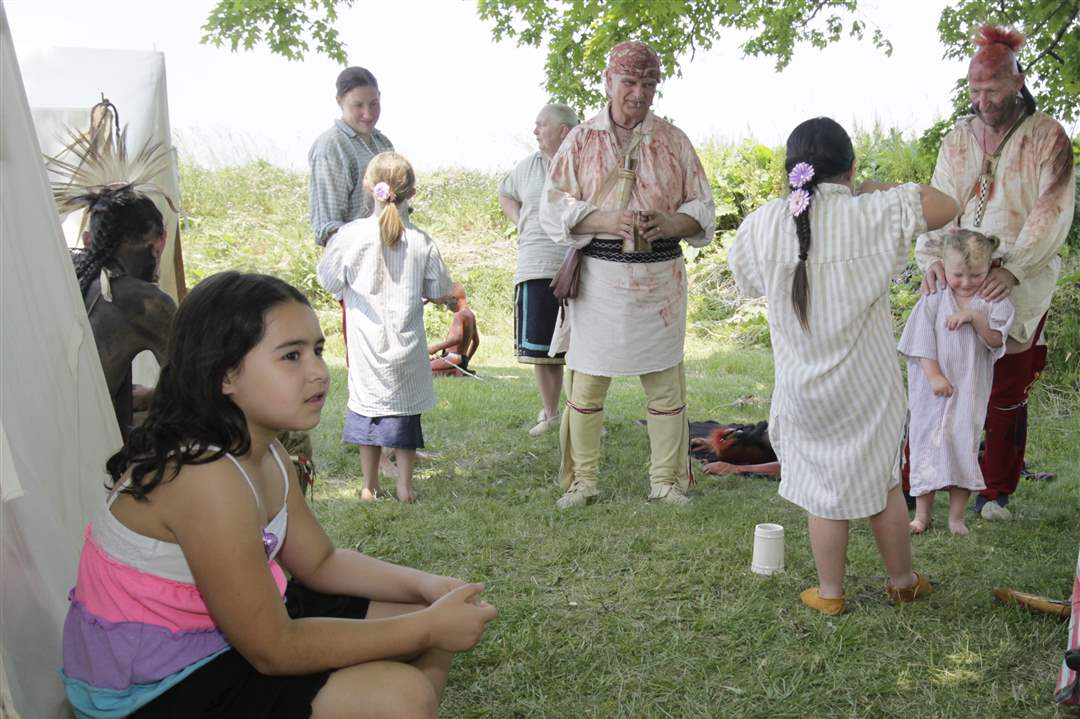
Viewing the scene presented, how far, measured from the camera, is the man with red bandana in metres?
4.54

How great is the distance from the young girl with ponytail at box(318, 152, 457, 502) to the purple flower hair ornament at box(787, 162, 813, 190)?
2100mm

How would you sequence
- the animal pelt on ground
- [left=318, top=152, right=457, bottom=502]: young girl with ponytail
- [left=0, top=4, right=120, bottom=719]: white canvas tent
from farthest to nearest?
1. the animal pelt on ground
2. [left=318, top=152, right=457, bottom=502]: young girl with ponytail
3. [left=0, top=4, right=120, bottom=719]: white canvas tent

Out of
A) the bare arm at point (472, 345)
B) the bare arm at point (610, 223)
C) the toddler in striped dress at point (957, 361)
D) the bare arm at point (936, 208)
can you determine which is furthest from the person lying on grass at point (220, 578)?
the bare arm at point (472, 345)

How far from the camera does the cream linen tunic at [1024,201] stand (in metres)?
4.00

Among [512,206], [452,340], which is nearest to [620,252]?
[512,206]

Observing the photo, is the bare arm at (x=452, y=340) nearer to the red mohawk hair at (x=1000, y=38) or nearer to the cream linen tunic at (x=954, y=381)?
the cream linen tunic at (x=954, y=381)

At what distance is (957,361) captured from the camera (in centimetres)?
411

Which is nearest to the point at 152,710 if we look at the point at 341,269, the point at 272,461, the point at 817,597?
the point at 272,461

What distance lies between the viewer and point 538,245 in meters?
6.14

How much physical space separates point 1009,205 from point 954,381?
0.79m

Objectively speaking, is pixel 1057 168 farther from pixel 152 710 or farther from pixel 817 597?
pixel 152 710

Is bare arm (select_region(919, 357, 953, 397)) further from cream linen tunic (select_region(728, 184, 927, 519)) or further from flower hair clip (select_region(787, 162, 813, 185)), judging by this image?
flower hair clip (select_region(787, 162, 813, 185))

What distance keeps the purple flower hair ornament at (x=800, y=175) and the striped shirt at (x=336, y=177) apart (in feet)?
8.56

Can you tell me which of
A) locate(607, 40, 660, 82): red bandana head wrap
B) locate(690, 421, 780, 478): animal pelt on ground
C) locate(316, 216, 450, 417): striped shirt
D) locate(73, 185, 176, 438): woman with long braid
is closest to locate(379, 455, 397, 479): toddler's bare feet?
locate(316, 216, 450, 417): striped shirt
